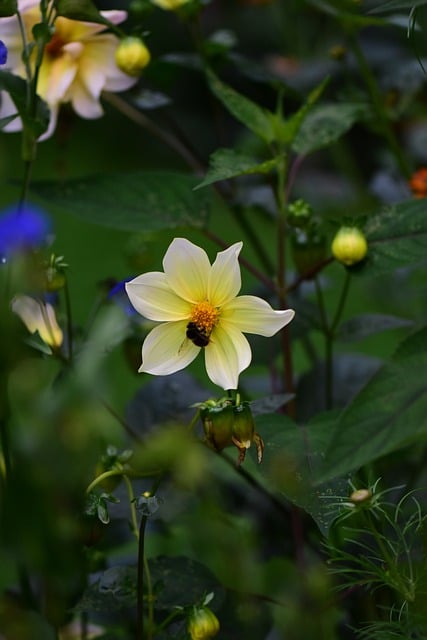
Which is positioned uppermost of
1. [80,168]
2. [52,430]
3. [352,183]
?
[52,430]

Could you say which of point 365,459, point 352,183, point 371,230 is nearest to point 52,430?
point 365,459

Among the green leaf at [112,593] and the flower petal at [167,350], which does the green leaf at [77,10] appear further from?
the green leaf at [112,593]

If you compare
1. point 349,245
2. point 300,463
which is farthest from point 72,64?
point 300,463

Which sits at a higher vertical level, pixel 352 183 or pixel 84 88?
pixel 84 88

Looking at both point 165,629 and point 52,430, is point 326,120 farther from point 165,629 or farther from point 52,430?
point 52,430

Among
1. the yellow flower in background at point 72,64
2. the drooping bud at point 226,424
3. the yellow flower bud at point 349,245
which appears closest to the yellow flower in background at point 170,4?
the yellow flower in background at point 72,64

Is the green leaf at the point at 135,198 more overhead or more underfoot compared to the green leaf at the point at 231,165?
more underfoot
